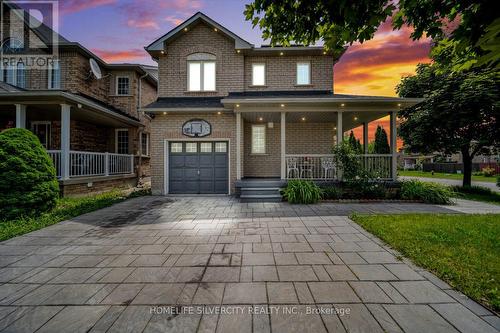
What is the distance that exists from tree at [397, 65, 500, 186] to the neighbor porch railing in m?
16.7

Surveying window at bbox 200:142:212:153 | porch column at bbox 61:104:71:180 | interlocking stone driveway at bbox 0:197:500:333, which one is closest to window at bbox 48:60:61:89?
porch column at bbox 61:104:71:180

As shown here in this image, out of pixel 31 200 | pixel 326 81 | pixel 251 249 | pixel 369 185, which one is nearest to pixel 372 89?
pixel 326 81

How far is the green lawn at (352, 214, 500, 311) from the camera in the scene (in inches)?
106

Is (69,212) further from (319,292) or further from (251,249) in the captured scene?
(319,292)

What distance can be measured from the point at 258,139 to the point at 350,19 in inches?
327

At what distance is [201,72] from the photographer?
1095 centimetres

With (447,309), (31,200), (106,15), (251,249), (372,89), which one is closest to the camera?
(447,309)

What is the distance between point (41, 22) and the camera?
480 inches

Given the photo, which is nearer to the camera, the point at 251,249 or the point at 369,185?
the point at 251,249

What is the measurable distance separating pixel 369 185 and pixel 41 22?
62.9ft

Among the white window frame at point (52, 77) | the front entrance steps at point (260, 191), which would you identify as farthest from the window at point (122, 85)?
the front entrance steps at point (260, 191)

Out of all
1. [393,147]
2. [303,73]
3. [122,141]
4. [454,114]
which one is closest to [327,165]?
[393,147]

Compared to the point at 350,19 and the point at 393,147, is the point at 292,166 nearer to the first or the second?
the point at 393,147

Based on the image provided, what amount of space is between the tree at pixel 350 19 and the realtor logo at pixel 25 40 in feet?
45.4
